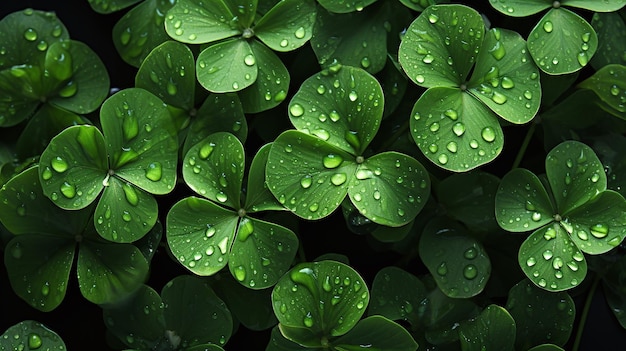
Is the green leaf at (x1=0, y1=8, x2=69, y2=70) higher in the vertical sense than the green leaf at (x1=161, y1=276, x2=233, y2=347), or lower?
higher

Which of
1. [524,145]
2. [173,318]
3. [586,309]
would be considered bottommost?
[586,309]

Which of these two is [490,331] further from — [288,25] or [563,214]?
[288,25]

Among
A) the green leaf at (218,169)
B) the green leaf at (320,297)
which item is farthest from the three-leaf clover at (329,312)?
the green leaf at (218,169)

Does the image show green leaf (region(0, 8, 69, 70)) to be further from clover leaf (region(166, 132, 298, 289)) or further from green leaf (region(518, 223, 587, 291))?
green leaf (region(518, 223, 587, 291))

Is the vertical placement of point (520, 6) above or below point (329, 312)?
above

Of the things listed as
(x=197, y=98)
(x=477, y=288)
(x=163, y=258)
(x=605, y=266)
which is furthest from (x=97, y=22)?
(x=605, y=266)

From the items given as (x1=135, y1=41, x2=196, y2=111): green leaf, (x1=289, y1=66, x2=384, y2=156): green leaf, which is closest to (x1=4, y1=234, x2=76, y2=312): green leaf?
(x1=135, y1=41, x2=196, y2=111): green leaf

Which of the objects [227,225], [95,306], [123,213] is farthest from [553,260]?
[95,306]
